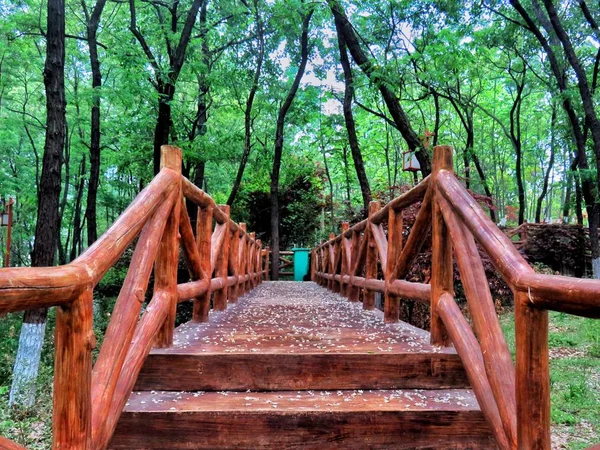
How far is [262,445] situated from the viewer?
5.70 ft

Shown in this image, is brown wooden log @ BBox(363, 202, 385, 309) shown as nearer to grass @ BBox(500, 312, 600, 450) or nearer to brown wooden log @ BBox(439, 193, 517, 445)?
grass @ BBox(500, 312, 600, 450)

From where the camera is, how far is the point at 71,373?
1.16m

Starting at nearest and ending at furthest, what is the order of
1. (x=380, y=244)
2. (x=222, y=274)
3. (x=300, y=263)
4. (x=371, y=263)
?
1. (x=380, y=244)
2. (x=222, y=274)
3. (x=371, y=263)
4. (x=300, y=263)

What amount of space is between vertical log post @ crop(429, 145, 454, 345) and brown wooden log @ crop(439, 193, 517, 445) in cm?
23

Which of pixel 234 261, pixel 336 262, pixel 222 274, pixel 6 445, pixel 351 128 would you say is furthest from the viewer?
pixel 351 128

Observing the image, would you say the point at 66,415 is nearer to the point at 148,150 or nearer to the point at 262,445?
the point at 262,445

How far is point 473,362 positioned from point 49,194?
18.1 feet

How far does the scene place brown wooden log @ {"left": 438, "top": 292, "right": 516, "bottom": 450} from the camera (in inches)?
56.4

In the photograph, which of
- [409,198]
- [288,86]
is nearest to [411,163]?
[409,198]

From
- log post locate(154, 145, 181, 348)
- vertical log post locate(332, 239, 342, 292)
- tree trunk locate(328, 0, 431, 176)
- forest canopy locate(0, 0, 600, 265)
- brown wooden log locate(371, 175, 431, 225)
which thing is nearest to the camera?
log post locate(154, 145, 181, 348)

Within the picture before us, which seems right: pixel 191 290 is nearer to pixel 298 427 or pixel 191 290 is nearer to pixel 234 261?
pixel 298 427

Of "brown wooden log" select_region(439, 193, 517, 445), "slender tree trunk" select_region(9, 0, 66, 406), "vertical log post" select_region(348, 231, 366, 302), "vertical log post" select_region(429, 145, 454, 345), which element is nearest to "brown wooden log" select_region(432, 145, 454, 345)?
"vertical log post" select_region(429, 145, 454, 345)

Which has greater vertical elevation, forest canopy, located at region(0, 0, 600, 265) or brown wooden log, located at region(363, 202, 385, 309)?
forest canopy, located at region(0, 0, 600, 265)

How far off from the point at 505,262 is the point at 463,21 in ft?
29.9
